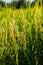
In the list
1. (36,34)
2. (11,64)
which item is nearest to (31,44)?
(36,34)

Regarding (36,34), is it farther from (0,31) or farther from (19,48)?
(0,31)

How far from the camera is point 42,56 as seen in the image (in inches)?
87.8

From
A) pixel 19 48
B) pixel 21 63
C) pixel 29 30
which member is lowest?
pixel 21 63

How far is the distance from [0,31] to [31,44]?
0.36m

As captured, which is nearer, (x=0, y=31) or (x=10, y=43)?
(x=0, y=31)

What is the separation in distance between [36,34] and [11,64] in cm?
40

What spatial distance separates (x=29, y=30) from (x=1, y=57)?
41 cm

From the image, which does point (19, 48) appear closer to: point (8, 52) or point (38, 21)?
point (8, 52)

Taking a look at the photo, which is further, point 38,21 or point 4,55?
point 38,21

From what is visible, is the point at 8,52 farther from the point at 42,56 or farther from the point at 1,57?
the point at 42,56

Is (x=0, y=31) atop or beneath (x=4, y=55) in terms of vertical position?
atop

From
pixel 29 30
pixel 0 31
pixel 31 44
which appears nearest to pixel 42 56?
pixel 31 44

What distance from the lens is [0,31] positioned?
2092 millimetres

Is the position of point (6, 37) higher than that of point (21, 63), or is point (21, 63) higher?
point (6, 37)
